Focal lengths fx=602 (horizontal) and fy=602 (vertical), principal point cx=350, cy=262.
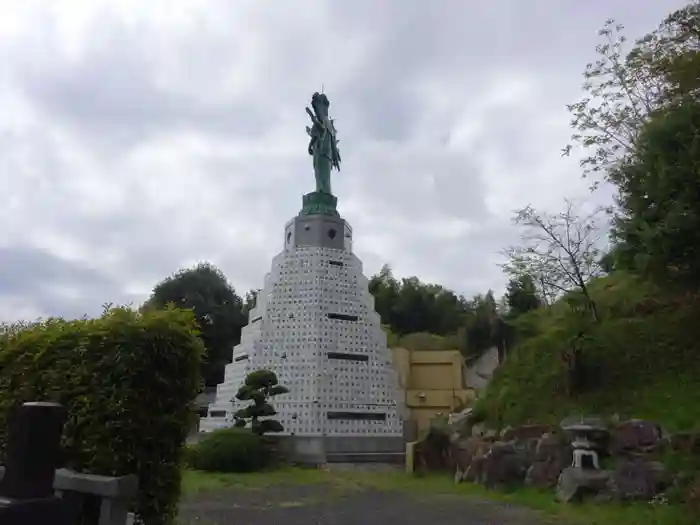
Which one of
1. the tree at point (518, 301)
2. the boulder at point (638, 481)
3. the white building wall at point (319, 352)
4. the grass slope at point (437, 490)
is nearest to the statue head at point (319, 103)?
the white building wall at point (319, 352)

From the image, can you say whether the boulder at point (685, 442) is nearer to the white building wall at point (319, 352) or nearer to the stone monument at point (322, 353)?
the stone monument at point (322, 353)

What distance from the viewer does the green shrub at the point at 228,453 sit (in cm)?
1459

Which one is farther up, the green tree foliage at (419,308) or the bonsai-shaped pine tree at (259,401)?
the green tree foliage at (419,308)

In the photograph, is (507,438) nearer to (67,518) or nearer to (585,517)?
(585,517)

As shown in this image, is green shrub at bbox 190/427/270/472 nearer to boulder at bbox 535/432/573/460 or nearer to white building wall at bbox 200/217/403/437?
white building wall at bbox 200/217/403/437

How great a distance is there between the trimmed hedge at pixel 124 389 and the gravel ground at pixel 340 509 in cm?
267

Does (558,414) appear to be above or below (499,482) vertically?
above

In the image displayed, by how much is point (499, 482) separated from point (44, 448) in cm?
978

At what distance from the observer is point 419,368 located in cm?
2445

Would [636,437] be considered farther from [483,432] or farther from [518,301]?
[518,301]

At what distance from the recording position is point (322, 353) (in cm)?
1969

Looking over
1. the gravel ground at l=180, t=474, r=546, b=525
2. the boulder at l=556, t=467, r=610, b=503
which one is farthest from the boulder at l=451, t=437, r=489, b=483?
the boulder at l=556, t=467, r=610, b=503

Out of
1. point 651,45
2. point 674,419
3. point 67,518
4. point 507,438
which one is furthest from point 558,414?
point 67,518

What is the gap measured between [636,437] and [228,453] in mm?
9197
